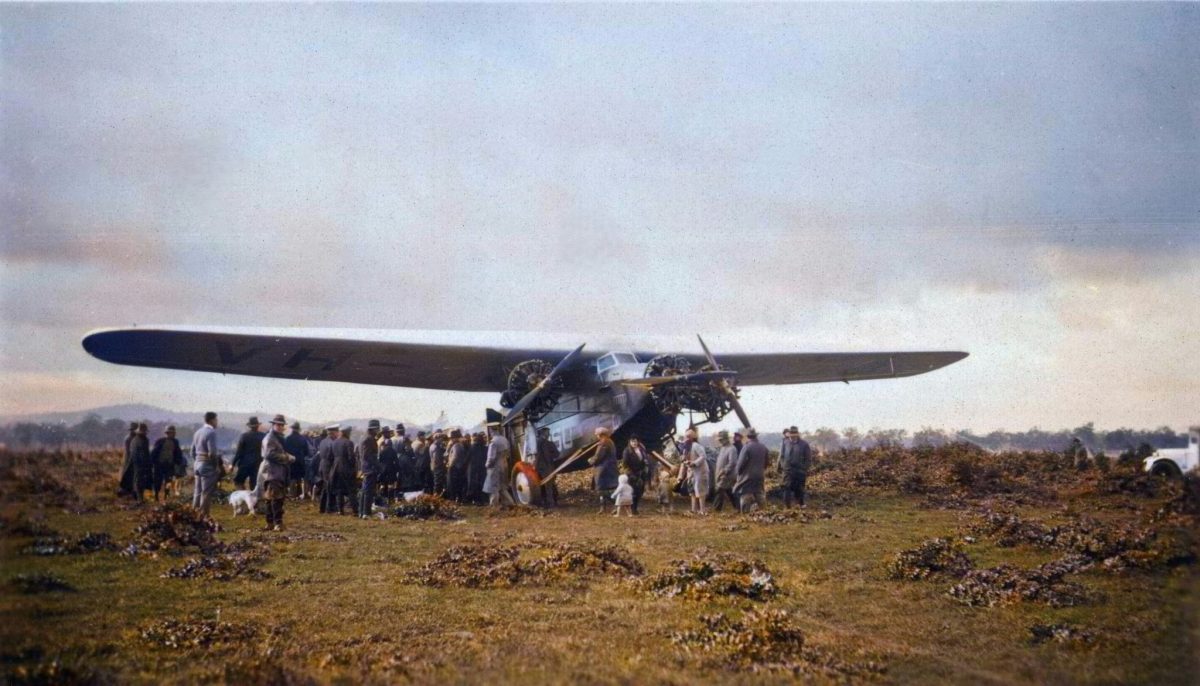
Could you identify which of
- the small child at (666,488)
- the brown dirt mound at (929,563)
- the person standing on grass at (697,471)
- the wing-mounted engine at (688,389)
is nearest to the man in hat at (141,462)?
the wing-mounted engine at (688,389)

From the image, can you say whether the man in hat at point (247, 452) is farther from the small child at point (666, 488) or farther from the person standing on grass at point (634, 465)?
the small child at point (666, 488)

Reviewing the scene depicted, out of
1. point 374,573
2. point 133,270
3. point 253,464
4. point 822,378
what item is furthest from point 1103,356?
point 253,464

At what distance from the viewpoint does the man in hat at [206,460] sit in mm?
8172

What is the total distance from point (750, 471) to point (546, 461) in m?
3.70

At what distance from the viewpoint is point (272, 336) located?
30.9 feet

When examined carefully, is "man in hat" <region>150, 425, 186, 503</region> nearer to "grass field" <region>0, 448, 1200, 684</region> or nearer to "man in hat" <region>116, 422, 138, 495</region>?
"man in hat" <region>116, 422, 138, 495</region>

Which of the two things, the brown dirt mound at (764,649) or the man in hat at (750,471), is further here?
the man in hat at (750,471)

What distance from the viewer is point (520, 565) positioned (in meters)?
6.09

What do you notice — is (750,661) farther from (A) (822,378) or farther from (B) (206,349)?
(A) (822,378)

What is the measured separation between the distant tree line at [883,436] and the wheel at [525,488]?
158 inches

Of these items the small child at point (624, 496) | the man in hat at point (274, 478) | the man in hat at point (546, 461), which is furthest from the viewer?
the man in hat at point (546, 461)

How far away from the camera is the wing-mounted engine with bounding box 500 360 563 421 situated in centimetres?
1138

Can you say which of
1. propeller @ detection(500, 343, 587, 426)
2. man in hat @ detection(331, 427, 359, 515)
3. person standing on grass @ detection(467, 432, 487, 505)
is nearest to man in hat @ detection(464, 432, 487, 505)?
person standing on grass @ detection(467, 432, 487, 505)

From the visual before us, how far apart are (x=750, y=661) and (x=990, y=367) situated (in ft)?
16.5
